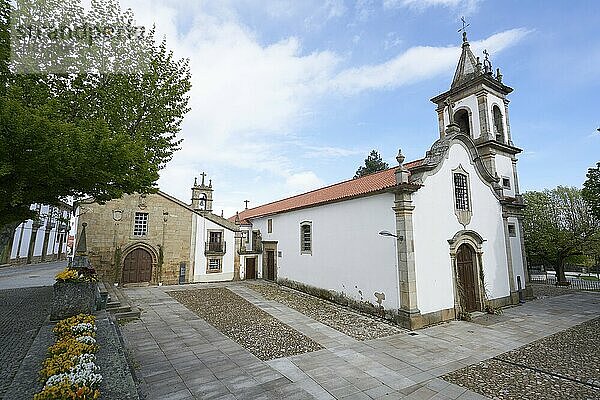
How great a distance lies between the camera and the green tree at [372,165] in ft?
127

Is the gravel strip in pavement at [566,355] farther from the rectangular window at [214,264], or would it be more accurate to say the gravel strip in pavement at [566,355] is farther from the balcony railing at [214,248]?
the rectangular window at [214,264]

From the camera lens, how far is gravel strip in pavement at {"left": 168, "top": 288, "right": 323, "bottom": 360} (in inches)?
331

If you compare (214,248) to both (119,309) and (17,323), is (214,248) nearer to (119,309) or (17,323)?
(119,309)

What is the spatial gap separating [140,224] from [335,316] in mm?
14314

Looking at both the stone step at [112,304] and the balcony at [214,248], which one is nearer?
the stone step at [112,304]

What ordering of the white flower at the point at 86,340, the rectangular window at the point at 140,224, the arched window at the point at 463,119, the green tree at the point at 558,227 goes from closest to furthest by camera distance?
the white flower at the point at 86,340, the arched window at the point at 463,119, the rectangular window at the point at 140,224, the green tree at the point at 558,227

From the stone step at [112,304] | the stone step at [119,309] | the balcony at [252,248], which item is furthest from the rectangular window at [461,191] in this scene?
the balcony at [252,248]

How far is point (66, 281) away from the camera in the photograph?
7.13 meters

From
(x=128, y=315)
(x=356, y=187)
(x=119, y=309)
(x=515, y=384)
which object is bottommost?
(x=515, y=384)

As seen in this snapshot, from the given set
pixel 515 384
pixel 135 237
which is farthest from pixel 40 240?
pixel 515 384

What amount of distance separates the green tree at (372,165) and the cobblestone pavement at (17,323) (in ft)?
108

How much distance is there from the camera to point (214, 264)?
21.7 meters

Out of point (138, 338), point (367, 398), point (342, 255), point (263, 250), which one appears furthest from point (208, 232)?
point (367, 398)

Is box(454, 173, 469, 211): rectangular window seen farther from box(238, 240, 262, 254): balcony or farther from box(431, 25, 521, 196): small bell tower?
box(238, 240, 262, 254): balcony
